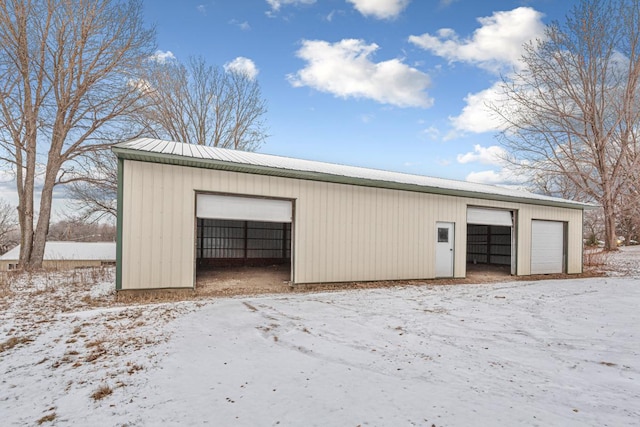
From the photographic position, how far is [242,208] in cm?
805

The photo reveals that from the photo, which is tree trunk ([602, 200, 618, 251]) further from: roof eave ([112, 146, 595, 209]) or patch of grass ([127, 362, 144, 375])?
patch of grass ([127, 362, 144, 375])

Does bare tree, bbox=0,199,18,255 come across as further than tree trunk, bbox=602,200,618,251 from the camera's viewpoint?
Yes

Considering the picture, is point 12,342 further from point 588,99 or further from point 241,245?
point 588,99

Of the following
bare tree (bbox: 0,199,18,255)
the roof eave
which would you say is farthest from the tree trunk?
bare tree (bbox: 0,199,18,255)

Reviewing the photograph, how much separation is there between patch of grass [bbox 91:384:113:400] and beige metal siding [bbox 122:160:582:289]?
438 cm

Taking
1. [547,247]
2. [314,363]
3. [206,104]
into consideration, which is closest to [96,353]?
[314,363]

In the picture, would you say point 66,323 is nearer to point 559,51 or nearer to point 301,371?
point 301,371

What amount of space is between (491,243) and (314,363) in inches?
571

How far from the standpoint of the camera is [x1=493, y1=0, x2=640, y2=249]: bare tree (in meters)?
19.5

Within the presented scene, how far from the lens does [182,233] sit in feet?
24.0

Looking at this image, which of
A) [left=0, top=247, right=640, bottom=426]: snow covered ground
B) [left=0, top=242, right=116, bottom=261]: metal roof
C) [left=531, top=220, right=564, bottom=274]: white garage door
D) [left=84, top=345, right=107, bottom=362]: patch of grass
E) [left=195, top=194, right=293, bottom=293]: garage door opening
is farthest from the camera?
[left=0, top=242, right=116, bottom=261]: metal roof

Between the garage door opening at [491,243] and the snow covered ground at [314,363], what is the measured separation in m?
5.02

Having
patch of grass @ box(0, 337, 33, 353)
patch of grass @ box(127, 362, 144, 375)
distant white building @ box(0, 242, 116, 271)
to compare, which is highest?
patch of grass @ box(127, 362, 144, 375)

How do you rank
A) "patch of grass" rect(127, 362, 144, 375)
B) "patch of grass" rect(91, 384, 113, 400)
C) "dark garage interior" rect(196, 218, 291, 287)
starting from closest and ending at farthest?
"patch of grass" rect(91, 384, 113, 400) → "patch of grass" rect(127, 362, 144, 375) → "dark garage interior" rect(196, 218, 291, 287)
